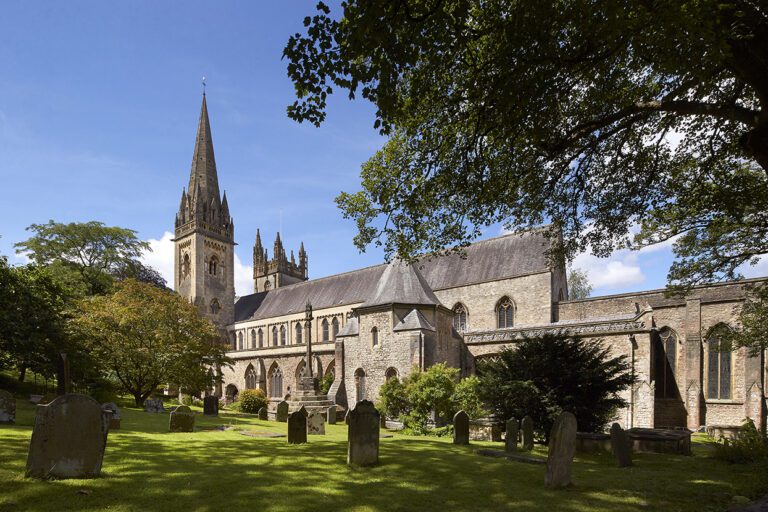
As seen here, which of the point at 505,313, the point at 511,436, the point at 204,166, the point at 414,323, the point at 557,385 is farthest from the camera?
the point at 204,166

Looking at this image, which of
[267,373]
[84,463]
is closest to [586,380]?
[84,463]

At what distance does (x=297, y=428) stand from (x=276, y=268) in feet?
153

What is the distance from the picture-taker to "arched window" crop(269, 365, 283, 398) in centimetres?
3384

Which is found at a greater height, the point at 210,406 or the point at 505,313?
the point at 505,313

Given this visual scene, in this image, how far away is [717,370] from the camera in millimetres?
20969

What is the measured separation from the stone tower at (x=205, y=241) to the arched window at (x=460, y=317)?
2684cm

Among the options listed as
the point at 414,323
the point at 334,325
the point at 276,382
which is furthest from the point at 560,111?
the point at 334,325

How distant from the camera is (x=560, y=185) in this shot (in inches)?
457

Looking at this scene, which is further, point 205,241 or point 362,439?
point 205,241

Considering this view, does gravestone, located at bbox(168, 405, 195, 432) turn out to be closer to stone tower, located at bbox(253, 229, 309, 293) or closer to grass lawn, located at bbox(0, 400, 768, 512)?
grass lawn, located at bbox(0, 400, 768, 512)

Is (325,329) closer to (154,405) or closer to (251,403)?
(251,403)

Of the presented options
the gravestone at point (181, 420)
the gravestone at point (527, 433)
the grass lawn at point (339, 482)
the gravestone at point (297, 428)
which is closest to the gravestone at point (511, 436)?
the gravestone at point (527, 433)

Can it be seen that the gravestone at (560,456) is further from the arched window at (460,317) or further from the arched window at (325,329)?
the arched window at (325,329)

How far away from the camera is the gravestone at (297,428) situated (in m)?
11.8
